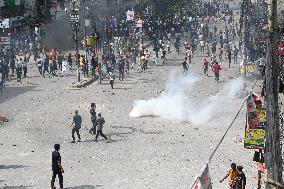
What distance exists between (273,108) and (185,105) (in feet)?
53.0

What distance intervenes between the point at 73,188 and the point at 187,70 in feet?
77.7

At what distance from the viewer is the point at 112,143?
22031 millimetres

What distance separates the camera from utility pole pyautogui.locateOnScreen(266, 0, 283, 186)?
11.6 meters

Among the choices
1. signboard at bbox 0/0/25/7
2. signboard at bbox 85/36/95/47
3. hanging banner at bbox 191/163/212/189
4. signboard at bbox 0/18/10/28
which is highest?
signboard at bbox 0/0/25/7

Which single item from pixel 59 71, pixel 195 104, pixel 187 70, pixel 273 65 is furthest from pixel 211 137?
pixel 59 71

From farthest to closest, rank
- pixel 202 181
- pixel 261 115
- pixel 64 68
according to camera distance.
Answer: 1. pixel 64 68
2. pixel 261 115
3. pixel 202 181

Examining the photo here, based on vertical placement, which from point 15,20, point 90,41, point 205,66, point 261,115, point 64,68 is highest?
point 15,20

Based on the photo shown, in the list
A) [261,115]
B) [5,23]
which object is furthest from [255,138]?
[5,23]

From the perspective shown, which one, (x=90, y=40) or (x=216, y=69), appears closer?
(x=216, y=69)

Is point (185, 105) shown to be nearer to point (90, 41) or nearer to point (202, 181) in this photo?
point (90, 41)

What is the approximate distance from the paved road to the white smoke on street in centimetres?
42

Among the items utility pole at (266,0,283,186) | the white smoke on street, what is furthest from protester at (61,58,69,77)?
utility pole at (266,0,283,186)

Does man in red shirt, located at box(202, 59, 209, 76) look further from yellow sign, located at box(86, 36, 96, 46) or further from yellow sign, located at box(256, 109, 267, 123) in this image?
yellow sign, located at box(256, 109, 267, 123)

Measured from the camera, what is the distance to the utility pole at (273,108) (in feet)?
38.1
